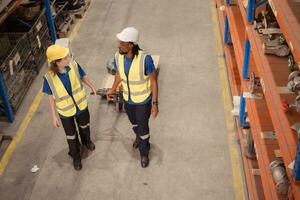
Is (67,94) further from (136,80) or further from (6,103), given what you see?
(6,103)

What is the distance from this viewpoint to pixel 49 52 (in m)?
5.30

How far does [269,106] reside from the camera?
4055 mm

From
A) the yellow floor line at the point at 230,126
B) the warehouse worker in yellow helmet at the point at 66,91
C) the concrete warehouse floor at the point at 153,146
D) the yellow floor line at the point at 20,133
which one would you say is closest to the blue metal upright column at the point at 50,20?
the concrete warehouse floor at the point at 153,146

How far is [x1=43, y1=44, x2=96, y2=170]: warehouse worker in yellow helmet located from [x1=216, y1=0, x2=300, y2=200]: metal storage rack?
2366 mm

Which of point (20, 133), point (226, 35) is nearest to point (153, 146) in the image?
point (20, 133)

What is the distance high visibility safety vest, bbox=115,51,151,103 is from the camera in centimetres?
548

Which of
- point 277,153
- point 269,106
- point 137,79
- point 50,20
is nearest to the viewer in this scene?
point 269,106

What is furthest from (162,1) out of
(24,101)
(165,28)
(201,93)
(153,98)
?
(153,98)

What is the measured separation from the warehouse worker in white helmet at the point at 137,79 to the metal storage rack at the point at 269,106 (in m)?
1.32

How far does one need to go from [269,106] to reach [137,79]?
6.87ft

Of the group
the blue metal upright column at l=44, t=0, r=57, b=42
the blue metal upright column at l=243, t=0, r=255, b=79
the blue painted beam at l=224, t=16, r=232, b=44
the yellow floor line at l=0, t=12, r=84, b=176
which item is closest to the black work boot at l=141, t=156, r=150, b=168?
the blue metal upright column at l=243, t=0, r=255, b=79

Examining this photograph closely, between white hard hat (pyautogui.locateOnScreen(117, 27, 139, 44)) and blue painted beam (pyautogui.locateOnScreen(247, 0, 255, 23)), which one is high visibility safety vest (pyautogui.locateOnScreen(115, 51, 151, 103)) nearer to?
white hard hat (pyautogui.locateOnScreen(117, 27, 139, 44))

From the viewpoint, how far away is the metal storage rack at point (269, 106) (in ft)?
11.4

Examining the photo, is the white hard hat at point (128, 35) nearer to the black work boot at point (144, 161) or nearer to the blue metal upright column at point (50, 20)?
the black work boot at point (144, 161)
